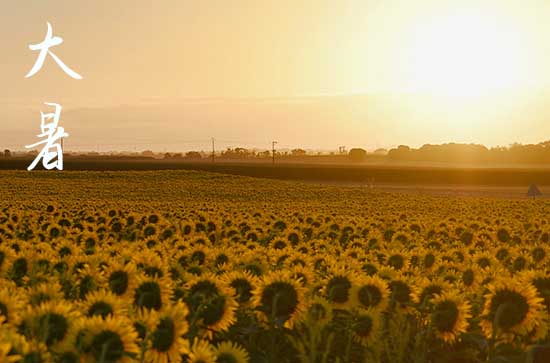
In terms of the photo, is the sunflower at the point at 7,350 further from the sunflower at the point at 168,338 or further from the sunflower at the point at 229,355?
the sunflower at the point at 229,355

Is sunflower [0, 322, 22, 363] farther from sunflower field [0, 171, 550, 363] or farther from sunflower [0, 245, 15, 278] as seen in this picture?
sunflower [0, 245, 15, 278]

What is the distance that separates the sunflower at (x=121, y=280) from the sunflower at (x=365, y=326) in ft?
6.44

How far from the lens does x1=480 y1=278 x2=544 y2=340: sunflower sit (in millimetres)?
6664

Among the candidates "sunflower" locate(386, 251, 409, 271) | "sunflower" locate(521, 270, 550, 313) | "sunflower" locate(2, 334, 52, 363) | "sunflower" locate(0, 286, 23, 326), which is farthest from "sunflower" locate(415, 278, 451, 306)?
"sunflower" locate(2, 334, 52, 363)

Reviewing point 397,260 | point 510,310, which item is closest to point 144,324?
point 510,310

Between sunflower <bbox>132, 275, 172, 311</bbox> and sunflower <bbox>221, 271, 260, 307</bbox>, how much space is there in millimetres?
675

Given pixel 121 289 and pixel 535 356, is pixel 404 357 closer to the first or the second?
pixel 535 356

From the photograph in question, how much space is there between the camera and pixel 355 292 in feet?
23.8

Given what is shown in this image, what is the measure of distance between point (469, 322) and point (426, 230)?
1069 centimetres

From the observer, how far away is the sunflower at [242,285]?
6957 mm

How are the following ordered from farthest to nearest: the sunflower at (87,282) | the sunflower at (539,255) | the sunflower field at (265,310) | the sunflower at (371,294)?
the sunflower at (539,255)
the sunflower at (371,294)
the sunflower at (87,282)
the sunflower field at (265,310)

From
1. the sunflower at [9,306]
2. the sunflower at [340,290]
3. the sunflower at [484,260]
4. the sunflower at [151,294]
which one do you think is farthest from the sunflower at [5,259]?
the sunflower at [484,260]

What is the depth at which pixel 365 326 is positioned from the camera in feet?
22.4

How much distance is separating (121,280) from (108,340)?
7.46 ft
